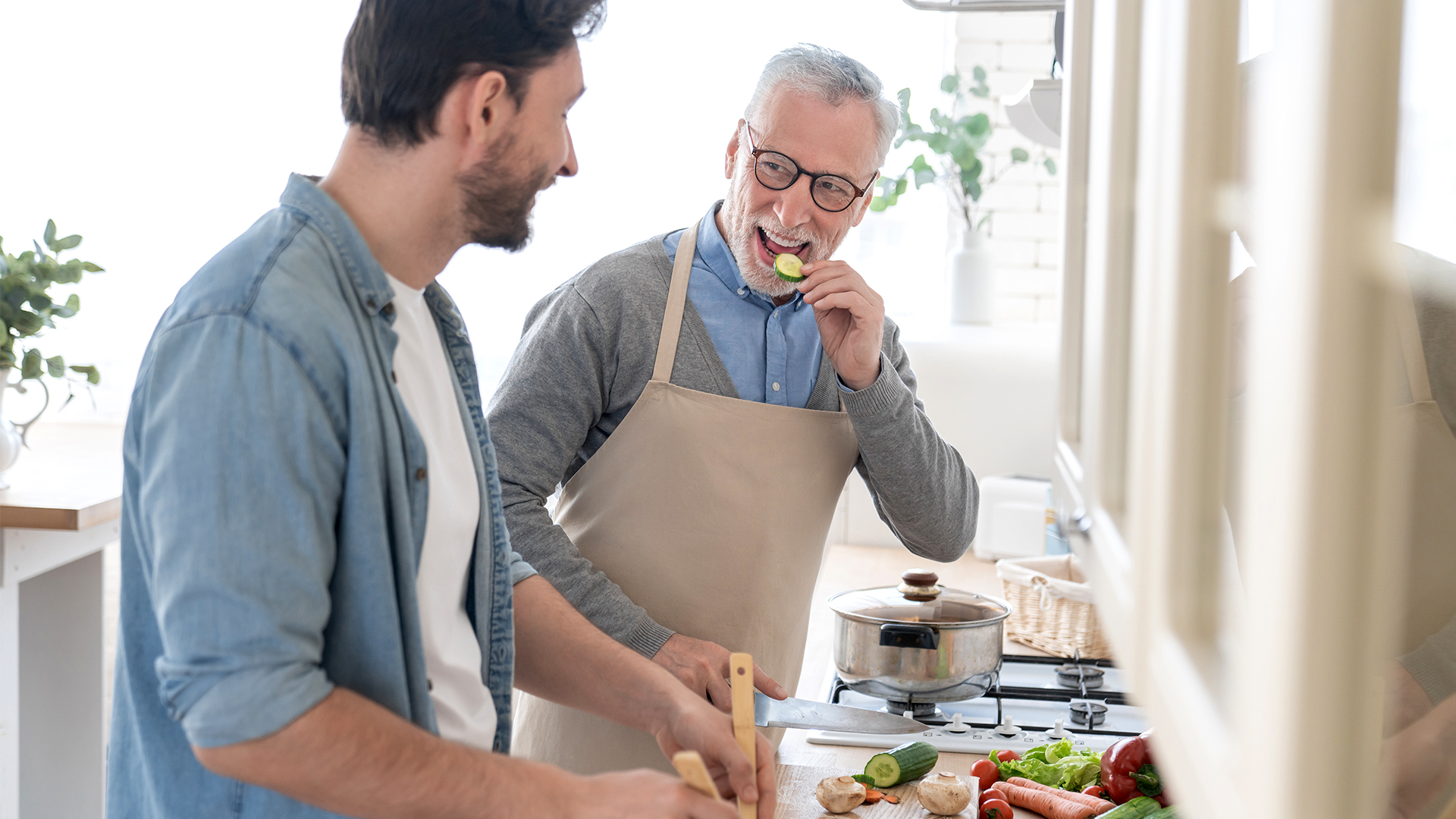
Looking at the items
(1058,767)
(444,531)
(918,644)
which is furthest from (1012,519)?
(444,531)

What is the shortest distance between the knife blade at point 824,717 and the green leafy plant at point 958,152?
8.41ft

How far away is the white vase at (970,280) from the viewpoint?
393cm

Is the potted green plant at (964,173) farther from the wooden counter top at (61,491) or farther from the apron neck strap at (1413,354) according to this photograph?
the apron neck strap at (1413,354)

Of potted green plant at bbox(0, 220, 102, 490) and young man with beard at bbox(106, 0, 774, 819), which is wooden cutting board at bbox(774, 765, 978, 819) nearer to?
young man with beard at bbox(106, 0, 774, 819)

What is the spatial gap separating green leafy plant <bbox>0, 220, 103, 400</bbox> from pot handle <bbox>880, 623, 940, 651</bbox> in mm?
1701

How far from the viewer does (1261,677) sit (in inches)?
11.9

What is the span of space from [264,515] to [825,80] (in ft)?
3.27

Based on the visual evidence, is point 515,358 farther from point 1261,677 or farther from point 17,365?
point 17,365

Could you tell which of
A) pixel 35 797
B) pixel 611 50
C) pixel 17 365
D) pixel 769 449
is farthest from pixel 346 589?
pixel 611 50

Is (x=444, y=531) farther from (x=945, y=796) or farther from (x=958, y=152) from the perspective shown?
(x=958, y=152)

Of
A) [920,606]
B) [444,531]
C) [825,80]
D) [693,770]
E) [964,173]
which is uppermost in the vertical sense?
[964,173]

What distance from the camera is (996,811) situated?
51.8 inches

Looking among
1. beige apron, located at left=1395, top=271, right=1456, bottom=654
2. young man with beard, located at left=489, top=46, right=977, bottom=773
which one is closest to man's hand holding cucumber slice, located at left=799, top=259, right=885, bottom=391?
young man with beard, located at left=489, top=46, right=977, bottom=773

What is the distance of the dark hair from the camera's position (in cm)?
84
